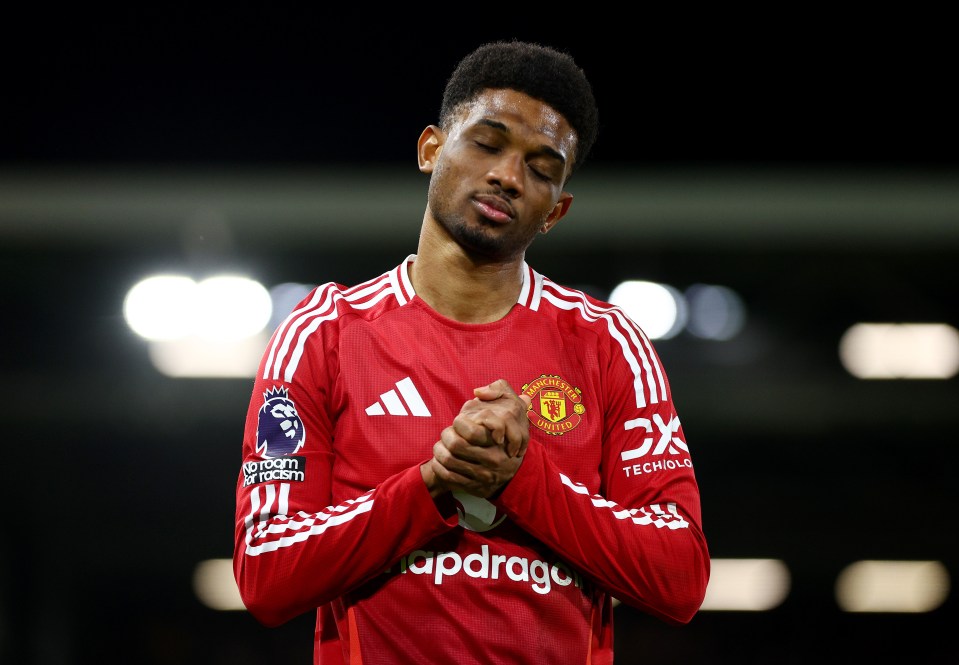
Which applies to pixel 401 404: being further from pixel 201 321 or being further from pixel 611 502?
pixel 201 321

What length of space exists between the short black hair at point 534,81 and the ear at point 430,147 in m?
0.02

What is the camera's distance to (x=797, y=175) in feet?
11.7

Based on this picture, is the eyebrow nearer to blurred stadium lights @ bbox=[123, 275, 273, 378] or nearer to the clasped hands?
the clasped hands

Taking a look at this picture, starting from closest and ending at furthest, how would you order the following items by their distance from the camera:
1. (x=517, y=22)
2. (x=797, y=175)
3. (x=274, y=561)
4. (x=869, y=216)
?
(x=274, y=561), (x=517, y=22), (x=797, y=175), (x=869, y=216)

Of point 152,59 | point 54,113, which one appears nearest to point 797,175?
point 152,59

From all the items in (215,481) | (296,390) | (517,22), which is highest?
(517,22)

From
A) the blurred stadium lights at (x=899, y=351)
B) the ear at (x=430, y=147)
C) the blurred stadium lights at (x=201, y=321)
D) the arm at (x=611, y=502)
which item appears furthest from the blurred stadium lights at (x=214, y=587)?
the arm at (x=611, y=502)

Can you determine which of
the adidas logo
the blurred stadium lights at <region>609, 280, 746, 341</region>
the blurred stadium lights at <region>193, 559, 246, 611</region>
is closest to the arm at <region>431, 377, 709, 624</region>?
the adidas logo

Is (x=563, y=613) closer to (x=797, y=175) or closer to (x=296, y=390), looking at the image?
(x=296, y=390)

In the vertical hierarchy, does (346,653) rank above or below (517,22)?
below

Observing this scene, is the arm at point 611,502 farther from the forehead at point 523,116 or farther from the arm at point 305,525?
the forehead at point 523,116

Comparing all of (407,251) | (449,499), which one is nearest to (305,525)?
(449,499)

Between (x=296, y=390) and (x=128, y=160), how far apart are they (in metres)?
2.36

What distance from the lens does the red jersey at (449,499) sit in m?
1.03
